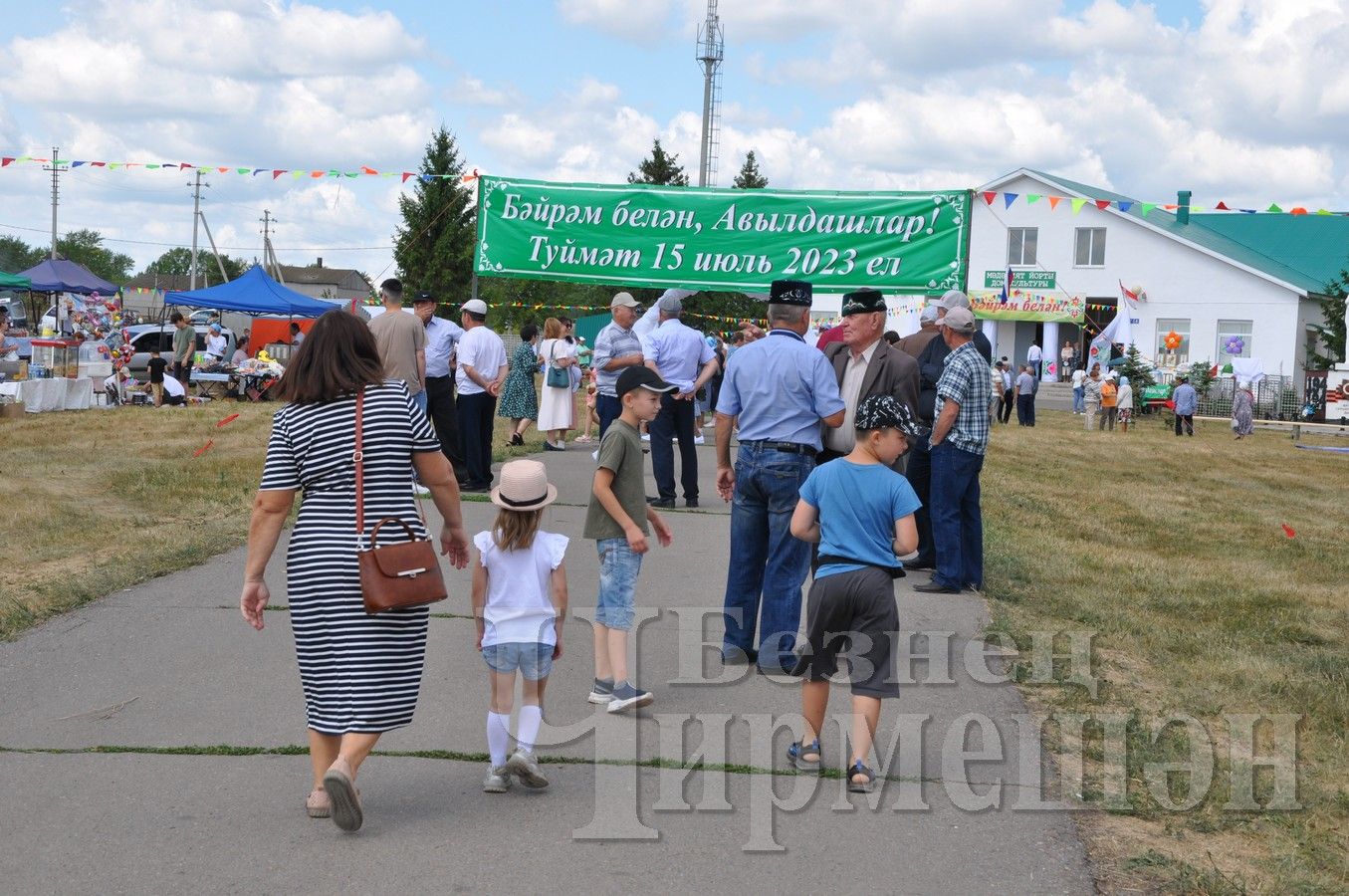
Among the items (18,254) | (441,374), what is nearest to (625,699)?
(441,374)

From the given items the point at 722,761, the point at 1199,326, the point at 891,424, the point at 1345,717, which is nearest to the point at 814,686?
the point at 722,761

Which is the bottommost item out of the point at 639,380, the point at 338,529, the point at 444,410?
the point at 338,529

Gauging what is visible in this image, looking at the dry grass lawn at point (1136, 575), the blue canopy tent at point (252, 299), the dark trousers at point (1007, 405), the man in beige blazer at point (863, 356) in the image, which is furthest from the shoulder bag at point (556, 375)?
the dark trousers at point (1007, 405)

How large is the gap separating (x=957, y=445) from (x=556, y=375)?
9740mm

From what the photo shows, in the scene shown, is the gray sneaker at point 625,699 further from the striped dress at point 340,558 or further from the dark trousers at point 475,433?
the dark trousers at point 475,433

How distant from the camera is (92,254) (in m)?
155

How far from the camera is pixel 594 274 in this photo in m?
14.6

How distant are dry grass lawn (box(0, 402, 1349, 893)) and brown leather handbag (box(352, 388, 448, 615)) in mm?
2301

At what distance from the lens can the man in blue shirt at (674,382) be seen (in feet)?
40.9

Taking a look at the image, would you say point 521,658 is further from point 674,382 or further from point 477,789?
point 674,382

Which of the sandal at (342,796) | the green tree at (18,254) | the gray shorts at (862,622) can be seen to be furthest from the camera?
the green tree at (18,254)

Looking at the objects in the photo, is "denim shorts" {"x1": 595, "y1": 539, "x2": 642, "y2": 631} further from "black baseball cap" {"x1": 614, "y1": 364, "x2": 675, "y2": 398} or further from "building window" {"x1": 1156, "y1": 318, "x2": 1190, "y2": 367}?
"building window" {"x1": 1156, "y1": 318, "x2": 1190, "y2": 367}

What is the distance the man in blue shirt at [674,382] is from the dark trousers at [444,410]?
6.12 feet

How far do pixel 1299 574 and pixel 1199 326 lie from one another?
141 feet
